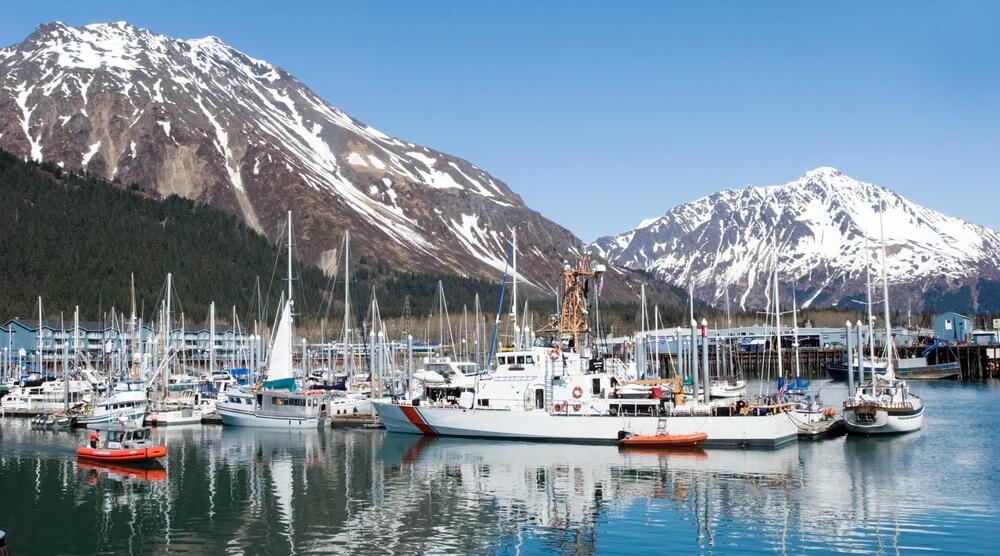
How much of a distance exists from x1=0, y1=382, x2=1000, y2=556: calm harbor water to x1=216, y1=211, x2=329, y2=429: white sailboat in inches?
497

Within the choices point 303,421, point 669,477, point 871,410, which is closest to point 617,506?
point 669,477

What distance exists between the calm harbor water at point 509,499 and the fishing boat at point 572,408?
1.56 meters

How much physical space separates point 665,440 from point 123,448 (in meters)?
35.2

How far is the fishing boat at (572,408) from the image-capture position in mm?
67688

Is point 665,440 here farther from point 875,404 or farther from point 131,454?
point 131,454

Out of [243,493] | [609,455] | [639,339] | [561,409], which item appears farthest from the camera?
[639,339]

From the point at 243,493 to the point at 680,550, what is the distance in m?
24.9

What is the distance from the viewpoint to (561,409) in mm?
71750

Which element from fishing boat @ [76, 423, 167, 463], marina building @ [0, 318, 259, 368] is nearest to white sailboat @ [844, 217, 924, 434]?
fishing boat @ [76, 423, 167, 463]

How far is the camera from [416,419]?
7719 cm

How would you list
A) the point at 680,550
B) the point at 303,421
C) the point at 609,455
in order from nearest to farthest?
1. the point at 680,550
2. the point at 609,455
3. the point at 303,421

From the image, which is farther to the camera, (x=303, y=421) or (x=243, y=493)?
(x=303, y=421)

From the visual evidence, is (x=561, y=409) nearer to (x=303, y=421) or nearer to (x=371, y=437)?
(x=371, y=437)

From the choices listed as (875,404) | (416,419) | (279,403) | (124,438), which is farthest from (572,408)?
(124,438)
